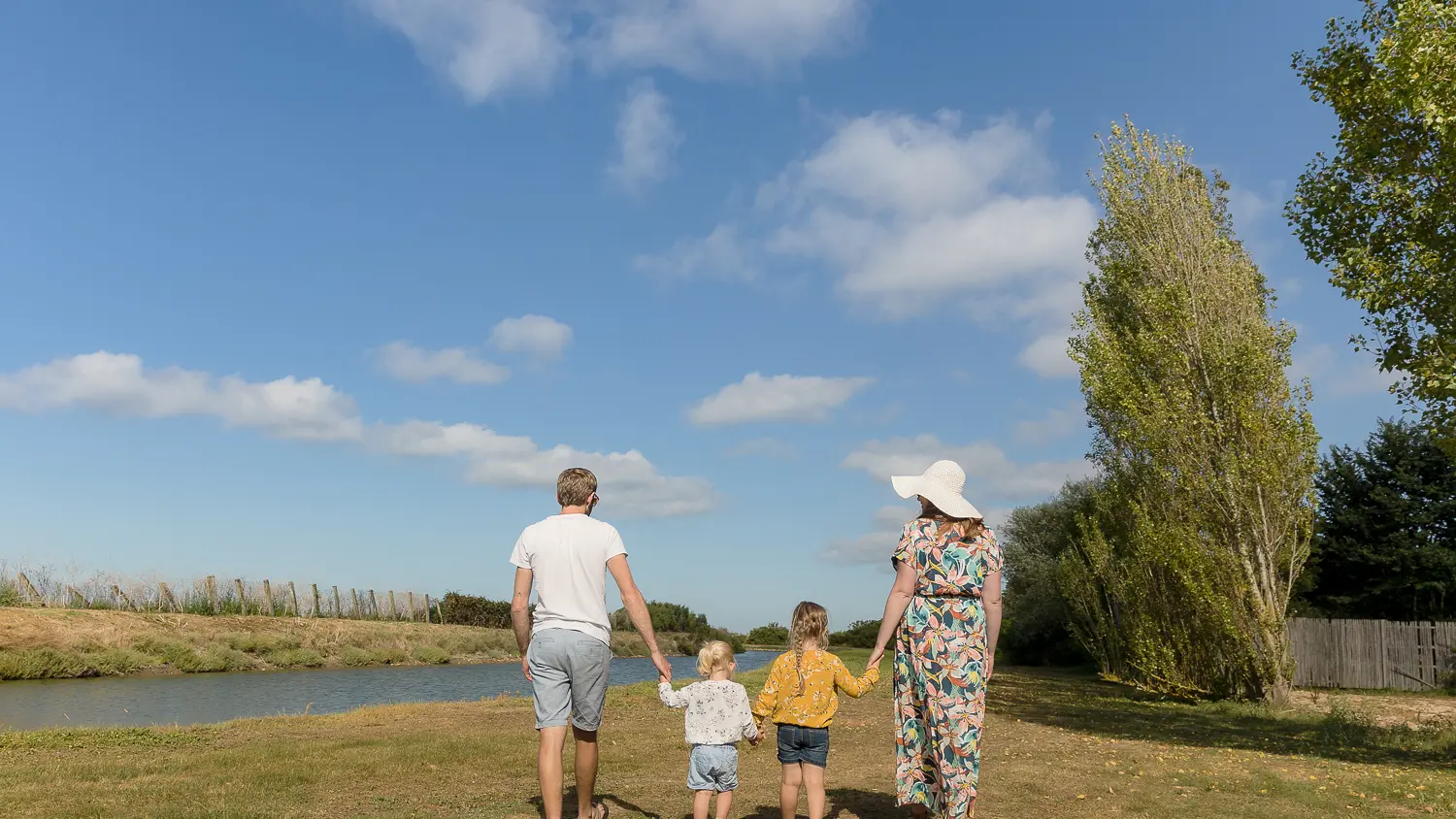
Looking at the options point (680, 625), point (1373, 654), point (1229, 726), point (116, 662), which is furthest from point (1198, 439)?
point (680, 625)

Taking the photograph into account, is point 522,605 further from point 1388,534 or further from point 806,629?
point 1388,534

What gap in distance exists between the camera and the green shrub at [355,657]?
32344 mm

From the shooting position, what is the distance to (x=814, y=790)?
577cm

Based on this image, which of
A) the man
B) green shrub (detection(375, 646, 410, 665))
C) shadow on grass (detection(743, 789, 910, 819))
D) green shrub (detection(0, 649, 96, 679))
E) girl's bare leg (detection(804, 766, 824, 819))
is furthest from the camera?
green shrub (detection(375, 646, 410, 665))

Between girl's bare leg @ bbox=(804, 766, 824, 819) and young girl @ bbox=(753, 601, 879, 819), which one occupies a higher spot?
young girl @ bbox=(753, 601, 879, 819)

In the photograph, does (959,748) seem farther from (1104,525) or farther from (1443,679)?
(1443,679)

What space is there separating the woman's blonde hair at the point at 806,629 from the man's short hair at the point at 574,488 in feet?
5.26

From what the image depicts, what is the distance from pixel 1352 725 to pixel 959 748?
11.9 metres

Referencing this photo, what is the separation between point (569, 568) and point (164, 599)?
34.3 metres

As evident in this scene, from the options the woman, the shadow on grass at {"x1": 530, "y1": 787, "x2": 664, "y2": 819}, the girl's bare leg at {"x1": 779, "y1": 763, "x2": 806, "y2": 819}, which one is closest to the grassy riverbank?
the shadow on grass at {"x1": 530, "y1": 787, "x2": 664, "y2": 819}

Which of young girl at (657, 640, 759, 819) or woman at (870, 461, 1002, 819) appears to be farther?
young girl at (657, 640, 759, 819)

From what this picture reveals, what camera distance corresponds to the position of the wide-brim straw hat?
229 inches

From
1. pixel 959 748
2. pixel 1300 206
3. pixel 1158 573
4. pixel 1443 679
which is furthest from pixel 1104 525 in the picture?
pixel 959 748

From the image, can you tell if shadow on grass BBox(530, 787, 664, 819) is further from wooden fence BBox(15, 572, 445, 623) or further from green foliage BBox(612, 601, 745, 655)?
green foliage BBox(612, 601, 745, 655)
